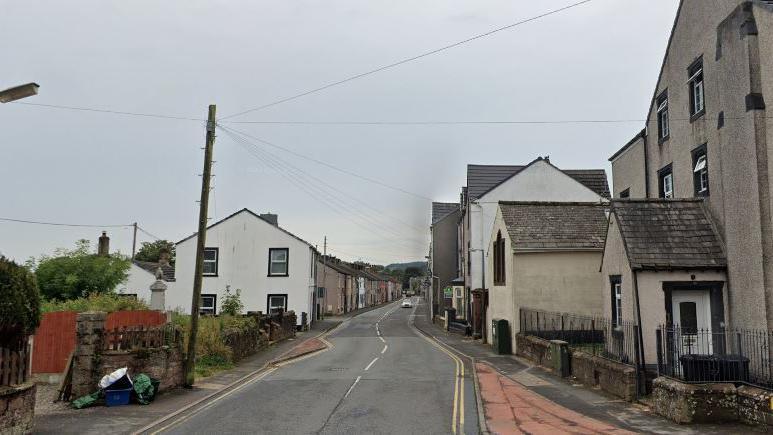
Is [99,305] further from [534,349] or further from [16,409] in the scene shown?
[534,349]

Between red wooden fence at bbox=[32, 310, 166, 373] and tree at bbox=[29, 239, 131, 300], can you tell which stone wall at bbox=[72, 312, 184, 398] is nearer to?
red wooden fence at bbox=[32, 310, 166, 373]

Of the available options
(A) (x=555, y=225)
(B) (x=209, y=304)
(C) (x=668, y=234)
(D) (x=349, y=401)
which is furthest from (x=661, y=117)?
(B) (x=209, y=304)

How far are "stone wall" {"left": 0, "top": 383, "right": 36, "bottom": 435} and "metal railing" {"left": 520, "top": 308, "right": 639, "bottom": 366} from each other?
12.9 meters

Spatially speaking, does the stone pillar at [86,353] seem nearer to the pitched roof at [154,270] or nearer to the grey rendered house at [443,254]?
the pitched roof at [154,270]

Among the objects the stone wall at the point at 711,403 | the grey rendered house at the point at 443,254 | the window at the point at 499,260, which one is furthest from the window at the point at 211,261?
the stone wall at the point at 711,403

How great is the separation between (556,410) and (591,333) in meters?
7.94

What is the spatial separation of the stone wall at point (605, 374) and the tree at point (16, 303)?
13.0 m

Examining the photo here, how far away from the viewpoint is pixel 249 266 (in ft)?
142

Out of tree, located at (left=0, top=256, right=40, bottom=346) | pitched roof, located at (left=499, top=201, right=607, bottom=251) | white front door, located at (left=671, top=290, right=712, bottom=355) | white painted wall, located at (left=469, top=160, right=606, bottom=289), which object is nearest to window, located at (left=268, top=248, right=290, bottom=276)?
white painted wall, located at (left=469, top=160, right=606, bottom=289)

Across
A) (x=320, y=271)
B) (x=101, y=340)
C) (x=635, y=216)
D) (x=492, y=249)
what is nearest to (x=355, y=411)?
(x=101, y=340)

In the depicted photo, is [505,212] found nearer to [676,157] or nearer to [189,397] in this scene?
[676,157]

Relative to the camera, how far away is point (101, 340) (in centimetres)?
1485

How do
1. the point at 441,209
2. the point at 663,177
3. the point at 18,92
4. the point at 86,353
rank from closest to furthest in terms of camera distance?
the point at 18,92
the point at 86,353
the point at 663,177
the point at 441,209

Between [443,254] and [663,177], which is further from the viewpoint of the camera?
[443,254]
